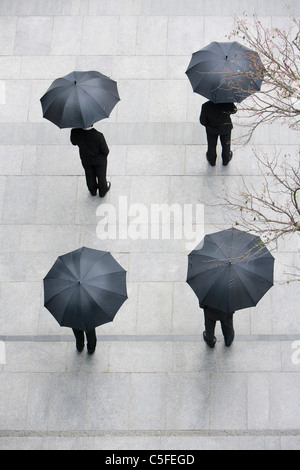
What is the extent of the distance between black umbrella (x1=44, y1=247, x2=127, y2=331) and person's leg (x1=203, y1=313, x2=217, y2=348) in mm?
1634

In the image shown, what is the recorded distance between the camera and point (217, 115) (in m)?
13.5

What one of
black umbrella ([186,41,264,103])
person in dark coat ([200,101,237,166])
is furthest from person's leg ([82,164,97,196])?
black umbrella ([186,41,264,103])

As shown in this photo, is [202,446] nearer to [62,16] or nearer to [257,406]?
[257,406]

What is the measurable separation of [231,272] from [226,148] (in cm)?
389

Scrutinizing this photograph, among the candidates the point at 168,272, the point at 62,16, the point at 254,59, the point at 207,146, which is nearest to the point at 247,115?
the point at 207,146

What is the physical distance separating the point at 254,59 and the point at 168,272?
4090 millimetres

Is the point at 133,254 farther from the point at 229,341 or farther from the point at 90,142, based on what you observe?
the point at 229,341

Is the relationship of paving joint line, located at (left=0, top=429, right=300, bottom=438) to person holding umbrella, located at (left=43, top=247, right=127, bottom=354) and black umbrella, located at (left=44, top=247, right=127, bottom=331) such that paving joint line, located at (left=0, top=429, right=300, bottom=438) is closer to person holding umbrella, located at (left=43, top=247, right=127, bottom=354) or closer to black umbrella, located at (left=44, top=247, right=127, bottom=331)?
person holding umbrella, located at (left=43, top=247, right=127, bottom=354)

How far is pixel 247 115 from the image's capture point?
15203 mm

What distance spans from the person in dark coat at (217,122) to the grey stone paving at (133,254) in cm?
73

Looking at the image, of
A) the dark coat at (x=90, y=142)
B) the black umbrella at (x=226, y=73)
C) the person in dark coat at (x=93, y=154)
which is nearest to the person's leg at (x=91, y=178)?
the person in dark coat at (x=93, y=154)

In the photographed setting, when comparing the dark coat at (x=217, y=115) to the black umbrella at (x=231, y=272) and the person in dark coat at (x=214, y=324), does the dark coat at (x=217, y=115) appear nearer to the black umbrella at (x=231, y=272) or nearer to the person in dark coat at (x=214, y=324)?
the black umbrella at (x=231, y=272)

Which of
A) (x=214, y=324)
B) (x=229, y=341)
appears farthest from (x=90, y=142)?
(x=229, y=341)

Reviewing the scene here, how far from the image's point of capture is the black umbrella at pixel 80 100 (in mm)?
12828
